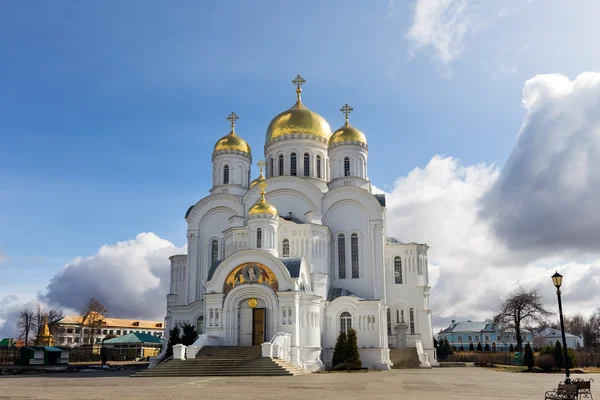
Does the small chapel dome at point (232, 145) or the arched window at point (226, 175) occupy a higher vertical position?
the small chapel dome at point (232, 145)

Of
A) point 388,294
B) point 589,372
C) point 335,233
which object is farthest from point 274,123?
point 589,372

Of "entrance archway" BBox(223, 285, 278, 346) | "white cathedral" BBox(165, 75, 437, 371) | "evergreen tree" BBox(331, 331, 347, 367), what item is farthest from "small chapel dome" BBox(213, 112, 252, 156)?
"evergreen tree" BBox(331, 331, 347, 367)

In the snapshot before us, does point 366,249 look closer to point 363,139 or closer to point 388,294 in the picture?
point 388,294

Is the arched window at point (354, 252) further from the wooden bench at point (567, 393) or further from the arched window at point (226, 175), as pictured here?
the wooden bench at point (567, 393)

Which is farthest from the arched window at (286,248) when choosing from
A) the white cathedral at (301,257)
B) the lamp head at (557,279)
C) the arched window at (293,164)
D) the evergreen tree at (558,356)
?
the lamp head at (557,279)

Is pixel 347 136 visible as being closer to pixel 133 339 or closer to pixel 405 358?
pixel 405 358

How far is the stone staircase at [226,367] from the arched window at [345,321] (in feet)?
19.6

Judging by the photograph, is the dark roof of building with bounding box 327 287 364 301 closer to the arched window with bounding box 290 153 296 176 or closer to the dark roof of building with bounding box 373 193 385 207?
the dark roof of building with bounding box 373 193 385 207

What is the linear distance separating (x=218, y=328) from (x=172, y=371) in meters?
4.22

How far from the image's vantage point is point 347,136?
38.2 meters

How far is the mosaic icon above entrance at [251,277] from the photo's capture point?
28.5 m

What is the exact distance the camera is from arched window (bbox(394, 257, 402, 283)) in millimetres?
35875

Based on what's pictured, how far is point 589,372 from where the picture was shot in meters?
27.5

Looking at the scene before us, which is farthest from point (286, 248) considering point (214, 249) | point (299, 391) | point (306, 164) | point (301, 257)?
point (299, 391)
